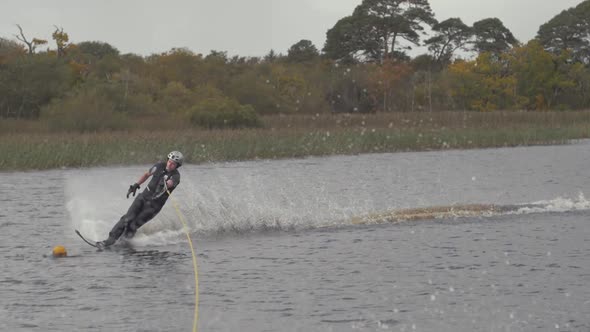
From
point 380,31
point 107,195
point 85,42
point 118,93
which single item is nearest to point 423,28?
point 380,31

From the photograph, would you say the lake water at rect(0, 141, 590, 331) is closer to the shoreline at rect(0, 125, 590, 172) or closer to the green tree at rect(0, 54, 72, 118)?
the shoreline at rect(0, 125, 590, 172)

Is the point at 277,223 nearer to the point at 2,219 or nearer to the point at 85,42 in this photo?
the point at 2,219

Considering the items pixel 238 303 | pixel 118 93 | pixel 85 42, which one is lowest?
pixel 238 303

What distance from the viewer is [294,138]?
163ft

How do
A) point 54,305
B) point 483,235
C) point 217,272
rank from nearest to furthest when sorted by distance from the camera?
point 54,305 → point 217,272 → point 483,235

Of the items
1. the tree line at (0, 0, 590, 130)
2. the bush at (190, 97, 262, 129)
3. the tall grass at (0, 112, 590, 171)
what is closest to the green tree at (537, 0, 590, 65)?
the tree line at (0, 0, 590, 130)

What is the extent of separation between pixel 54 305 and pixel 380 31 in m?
85.0

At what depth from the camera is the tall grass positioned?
140 feet

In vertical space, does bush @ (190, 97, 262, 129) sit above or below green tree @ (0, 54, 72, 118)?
below

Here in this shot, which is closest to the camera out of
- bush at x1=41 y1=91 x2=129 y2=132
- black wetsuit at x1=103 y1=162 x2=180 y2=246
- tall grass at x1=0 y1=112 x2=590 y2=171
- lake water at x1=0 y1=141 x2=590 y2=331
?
lake water at x1=0 y1=141 x2=590 y2=331

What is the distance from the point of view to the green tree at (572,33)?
10044cm

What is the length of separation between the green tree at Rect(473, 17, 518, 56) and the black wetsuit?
84.4 meters

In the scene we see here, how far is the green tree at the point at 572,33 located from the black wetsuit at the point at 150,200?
280 ft

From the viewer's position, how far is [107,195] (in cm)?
3014
